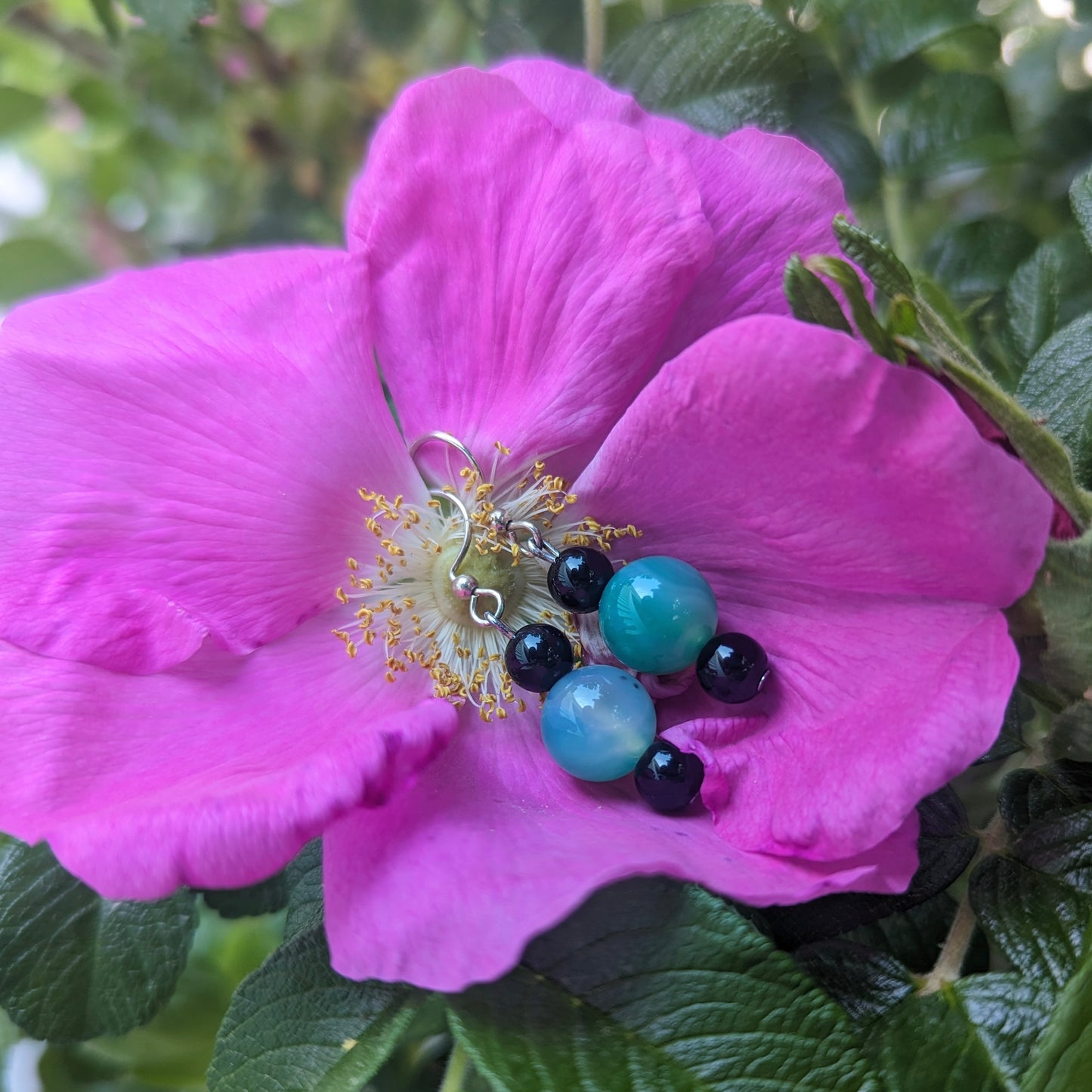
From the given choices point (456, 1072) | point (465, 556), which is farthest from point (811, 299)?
point (456, 1072)

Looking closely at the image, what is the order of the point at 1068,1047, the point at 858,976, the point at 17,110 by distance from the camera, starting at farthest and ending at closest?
1. the point at 17,110
2. the point at 858,976
3. the point at 1068,1047

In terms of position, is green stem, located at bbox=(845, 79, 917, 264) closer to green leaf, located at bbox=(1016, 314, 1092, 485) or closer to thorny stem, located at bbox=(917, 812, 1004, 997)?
green leaf, located at bbox=(1016, 314, 1092, 485)

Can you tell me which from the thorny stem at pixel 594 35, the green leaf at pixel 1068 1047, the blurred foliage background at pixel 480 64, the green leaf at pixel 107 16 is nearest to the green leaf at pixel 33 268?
the blurred foliage background at pixel 480 64

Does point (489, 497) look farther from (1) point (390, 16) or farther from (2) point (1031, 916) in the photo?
(1) point (390, 16)

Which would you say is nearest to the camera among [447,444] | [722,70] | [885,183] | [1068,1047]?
[1068,1047]

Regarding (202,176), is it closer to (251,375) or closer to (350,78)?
(350,78)

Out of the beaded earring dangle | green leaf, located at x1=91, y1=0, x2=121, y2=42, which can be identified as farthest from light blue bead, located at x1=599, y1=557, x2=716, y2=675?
green leaf, located at x1=91, y1=0, x2=121, y2=42

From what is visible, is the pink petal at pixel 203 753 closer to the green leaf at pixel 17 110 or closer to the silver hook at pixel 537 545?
the silver hook at pixel 537 545
